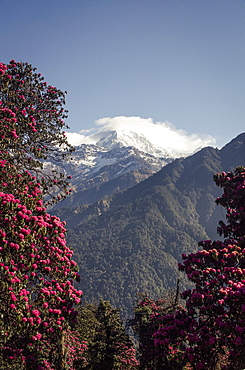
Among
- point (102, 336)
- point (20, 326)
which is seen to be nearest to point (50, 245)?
point (20, 326)

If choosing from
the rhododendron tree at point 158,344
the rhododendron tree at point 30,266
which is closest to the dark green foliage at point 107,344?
the rhododendron tree at point 158,344

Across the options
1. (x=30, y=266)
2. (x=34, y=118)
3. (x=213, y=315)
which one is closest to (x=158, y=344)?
(x=213, y=315)

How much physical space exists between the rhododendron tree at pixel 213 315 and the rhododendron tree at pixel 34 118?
751 cm

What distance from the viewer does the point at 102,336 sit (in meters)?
26.1

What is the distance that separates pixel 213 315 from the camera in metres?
10.3

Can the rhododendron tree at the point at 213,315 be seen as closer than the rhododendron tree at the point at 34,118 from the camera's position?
Yes

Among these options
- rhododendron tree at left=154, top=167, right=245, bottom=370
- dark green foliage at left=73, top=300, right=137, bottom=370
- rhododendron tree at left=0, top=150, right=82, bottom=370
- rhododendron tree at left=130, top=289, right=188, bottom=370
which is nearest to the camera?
rhododendron tree at left=0, top=150, right=82, bottom=370

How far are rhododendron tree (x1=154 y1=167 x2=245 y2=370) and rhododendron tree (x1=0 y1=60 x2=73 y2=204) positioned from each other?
24.6ft

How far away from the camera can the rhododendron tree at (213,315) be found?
9.52 metres

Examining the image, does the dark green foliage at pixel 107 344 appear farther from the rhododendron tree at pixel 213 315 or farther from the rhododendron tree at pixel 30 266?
the rhododendron tree at pixel 30 266

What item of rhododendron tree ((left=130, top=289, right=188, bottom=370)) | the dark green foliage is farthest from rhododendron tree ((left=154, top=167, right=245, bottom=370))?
the dark green foliage

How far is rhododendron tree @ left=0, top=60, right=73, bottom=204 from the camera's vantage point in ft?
39.7

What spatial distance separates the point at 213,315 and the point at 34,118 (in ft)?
37.4

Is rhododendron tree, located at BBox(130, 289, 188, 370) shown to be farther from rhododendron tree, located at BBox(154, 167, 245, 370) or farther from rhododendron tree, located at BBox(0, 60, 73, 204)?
rhododendron tree, located at BBox(0, 60, 73, 204)
